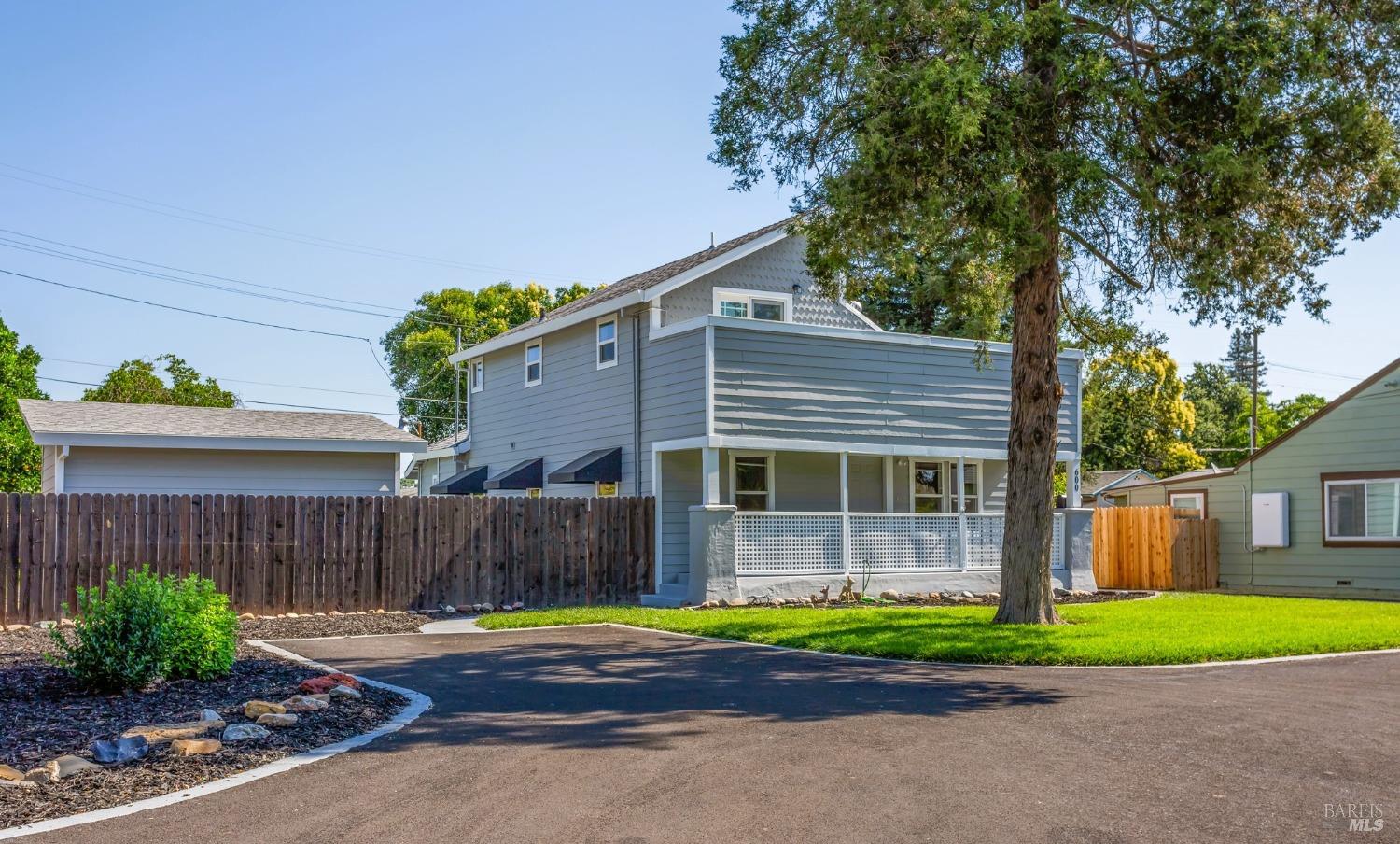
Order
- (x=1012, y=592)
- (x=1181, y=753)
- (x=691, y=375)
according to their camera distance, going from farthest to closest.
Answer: (x=691, y=375), (x=1012, y=592), (x=1181, y=753)

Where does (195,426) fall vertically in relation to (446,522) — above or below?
above

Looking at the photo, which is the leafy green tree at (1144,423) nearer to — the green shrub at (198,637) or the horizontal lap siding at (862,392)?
the horizontal lap siding at (862,392)

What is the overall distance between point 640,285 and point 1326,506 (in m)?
14.8

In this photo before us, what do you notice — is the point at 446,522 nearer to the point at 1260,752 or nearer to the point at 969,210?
the point at 969,210

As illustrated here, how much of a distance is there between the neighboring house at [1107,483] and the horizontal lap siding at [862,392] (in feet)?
46.7

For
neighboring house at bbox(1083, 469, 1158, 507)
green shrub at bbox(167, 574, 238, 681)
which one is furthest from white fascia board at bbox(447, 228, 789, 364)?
neighboring house at bbox(1083, 469, 1158, 507)

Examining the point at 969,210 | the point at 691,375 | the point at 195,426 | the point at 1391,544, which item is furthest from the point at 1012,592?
the point at 195,426

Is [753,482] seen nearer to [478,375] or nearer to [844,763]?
[478,375]

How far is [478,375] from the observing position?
28.4m

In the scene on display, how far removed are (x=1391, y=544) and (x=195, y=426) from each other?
2416 cm

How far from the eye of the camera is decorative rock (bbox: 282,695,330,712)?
852 cm

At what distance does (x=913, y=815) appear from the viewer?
233 inches

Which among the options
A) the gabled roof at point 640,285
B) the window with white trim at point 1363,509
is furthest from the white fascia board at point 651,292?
the window with white trim at point 1363,509

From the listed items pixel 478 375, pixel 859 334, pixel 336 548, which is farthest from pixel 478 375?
pixel 336 548
